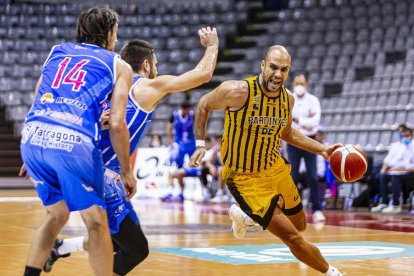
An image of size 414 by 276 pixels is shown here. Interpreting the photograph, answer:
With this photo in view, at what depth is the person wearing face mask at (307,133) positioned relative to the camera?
10.1 m

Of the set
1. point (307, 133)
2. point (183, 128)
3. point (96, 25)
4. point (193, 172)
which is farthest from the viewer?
point (193, 172)

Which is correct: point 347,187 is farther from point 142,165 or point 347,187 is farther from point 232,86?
point 232,86

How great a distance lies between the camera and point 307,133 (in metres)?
10.3

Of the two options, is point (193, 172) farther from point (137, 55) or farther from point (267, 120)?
point (137, 55)

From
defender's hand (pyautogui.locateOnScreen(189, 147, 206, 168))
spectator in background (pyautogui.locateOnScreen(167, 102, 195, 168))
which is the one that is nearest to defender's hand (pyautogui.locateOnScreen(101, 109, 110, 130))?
defender's hand (pyautogui.locateOnScreen(189, 147, 206, 168))

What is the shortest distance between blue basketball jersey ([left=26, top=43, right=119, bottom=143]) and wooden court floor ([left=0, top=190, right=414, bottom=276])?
1856mm

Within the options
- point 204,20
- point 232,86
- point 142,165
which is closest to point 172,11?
point 204,20

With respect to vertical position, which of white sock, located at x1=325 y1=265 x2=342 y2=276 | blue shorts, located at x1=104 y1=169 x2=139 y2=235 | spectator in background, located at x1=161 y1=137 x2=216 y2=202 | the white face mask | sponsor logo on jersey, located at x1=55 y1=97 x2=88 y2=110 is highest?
sponsor logo on jersey, located at x1=55 y1=97 x2=88 y2=110

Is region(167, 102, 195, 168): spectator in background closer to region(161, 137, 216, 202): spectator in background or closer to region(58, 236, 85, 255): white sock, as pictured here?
region(161, 137, 216, 202): spectator in background

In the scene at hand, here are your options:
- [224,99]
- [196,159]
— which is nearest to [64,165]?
[196,159]

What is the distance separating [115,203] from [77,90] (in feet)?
2.38

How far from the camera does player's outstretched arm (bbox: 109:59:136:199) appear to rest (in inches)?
148

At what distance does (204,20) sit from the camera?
22.2 m

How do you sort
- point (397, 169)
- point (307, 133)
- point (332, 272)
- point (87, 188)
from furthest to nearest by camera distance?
point (397, 169)
point (307, 133)
point (332, 272)
point (87, 188)
